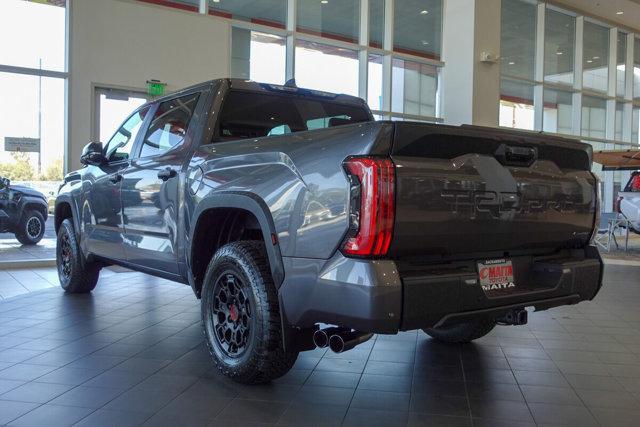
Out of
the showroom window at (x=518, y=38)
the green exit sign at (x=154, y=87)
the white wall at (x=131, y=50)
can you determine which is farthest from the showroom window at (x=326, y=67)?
the showroom window at (x=518, y=38)

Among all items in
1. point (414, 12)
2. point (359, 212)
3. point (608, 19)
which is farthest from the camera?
point (608, 19)

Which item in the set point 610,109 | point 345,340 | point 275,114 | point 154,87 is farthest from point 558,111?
point 345,340

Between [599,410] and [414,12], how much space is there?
12.1 metres

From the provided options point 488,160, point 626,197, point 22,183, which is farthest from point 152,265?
point 626,197

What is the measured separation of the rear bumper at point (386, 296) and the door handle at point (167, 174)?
1.36 meters

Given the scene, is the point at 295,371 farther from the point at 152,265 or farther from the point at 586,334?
the point at 586,334

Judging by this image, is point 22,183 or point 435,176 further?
point 22,183

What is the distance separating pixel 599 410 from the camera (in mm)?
3029

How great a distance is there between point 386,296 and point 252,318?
0.91 meters

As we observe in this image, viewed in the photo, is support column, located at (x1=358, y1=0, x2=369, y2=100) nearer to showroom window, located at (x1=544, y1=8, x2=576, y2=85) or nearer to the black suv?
showroom window, located at (x1=544, y1=8, x2=576, y2=85)

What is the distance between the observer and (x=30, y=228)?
31.8ft

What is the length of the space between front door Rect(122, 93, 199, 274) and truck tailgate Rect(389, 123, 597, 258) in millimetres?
1756

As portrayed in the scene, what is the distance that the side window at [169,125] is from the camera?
4.00 meters

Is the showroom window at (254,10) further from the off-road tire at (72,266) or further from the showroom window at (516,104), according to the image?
the showroom window at (516,104)
